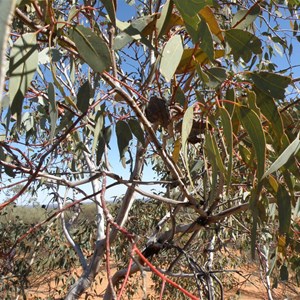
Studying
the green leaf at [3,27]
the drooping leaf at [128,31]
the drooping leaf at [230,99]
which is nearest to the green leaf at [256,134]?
the drooping leaf at [230,99]

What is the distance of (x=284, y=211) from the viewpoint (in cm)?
91

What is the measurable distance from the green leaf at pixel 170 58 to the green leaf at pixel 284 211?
43 centimetres

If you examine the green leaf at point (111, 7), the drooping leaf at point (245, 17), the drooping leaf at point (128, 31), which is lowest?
the green leaf at point (111, 7)

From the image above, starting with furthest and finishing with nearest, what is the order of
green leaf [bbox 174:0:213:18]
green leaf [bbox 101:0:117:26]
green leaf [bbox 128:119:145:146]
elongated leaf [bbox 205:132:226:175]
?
green leaf [bbox 128:119:145:146] → elongated leaf [bbox 205:132:226:175] → green leaf [bbox 101:0:117:26] → green leaf [bbox 174:0:213:18]

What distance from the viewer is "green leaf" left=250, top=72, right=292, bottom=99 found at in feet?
2.73

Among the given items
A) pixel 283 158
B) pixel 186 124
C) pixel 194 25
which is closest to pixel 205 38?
pixel 194 25

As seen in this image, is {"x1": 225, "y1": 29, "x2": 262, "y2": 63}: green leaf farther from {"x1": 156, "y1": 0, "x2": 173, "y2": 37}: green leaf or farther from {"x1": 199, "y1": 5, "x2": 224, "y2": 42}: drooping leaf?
{"x1": 156, "y1": 0, "x2": 173, "y2": 37}: green leaf

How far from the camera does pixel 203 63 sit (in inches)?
35.6

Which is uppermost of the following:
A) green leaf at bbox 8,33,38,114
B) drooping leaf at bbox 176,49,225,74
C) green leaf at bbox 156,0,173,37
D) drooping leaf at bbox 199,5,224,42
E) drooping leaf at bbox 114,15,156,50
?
drooping leaf at bbox 199,5,224,42

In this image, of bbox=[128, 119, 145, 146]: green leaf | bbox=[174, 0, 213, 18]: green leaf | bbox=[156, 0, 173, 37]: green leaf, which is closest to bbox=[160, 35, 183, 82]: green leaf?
bbox=[156, 0, 173, 37]: green leaf

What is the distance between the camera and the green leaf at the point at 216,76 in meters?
0.78

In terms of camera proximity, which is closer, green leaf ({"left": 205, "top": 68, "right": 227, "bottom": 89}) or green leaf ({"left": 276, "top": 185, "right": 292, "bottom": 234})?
green leaf ({"left": 205, "top": 68, "right": 227, "bottom": 89})

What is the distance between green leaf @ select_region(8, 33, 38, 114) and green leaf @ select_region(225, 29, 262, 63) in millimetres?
423

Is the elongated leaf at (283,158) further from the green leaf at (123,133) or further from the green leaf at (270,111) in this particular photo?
the green leaf at (123,133)
